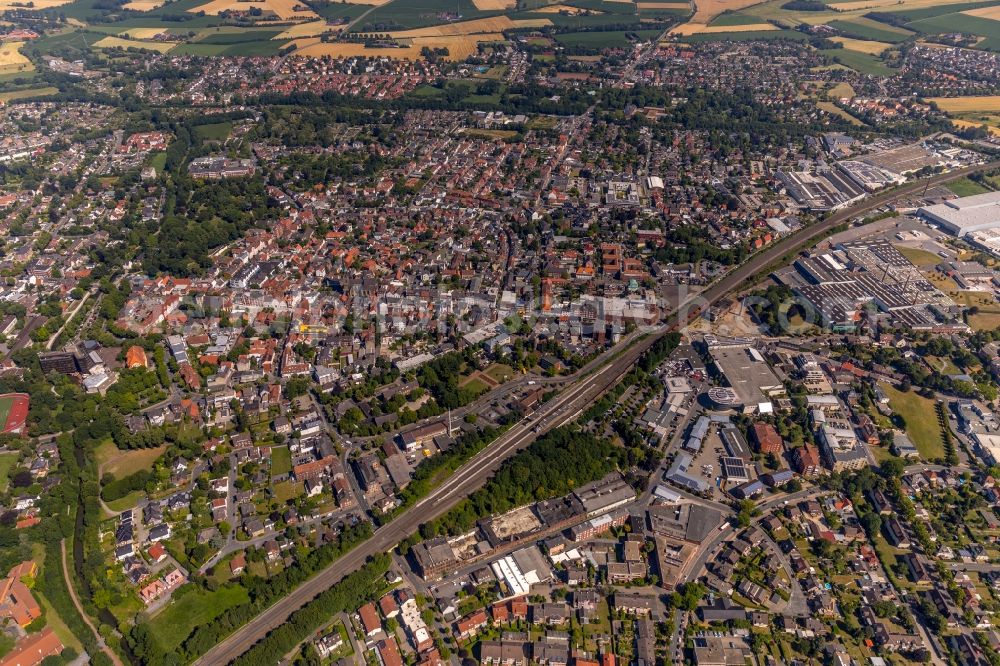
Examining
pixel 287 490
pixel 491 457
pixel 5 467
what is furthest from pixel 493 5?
pixel 5 467

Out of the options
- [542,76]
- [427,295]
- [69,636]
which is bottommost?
[69,636]

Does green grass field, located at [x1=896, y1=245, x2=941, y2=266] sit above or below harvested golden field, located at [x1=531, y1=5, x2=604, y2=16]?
below

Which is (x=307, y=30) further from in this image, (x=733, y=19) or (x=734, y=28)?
(x=733, y=19)

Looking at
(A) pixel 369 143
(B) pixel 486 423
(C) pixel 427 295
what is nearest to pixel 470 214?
(C) pixel 427 295

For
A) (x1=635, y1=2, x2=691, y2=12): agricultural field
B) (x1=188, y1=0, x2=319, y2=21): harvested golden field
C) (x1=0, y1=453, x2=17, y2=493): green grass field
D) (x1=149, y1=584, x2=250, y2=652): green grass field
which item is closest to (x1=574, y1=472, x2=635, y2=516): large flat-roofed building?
(x1=149, y1=584, x2=250, y2=652): green grass field

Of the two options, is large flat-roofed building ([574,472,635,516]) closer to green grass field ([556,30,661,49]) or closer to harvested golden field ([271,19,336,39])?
green grass field ([556,30,661,49])

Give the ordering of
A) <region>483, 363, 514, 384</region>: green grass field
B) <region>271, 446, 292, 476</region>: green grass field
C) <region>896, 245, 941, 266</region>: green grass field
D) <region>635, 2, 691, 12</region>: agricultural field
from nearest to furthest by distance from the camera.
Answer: <region>271, 446, 292, 476</region>: green grass field → <region>483, 363, 514, 384</region>: green grass field → <region>896, 245, 941, 266</region>: green grass field → <region>635, 2, 691, 12</region>: agricultural field

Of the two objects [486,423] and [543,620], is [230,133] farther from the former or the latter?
[543,620]

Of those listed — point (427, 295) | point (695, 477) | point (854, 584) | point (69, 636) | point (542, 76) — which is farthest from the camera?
point (542, 76)
